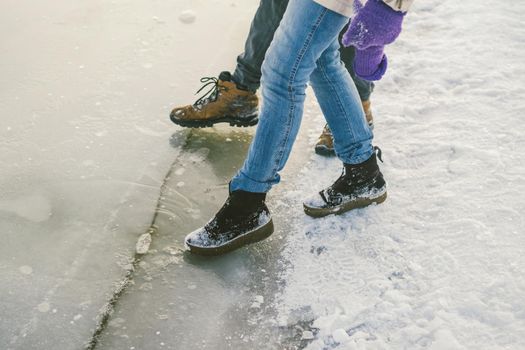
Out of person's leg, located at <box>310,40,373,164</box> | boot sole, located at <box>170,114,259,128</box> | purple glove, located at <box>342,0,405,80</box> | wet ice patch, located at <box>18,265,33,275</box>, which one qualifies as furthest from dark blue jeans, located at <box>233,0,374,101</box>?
wet ice patch, located at <box>18,265,33,275</box>

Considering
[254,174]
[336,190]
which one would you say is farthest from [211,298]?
[336,190]

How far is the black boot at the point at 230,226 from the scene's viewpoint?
69.8 inches

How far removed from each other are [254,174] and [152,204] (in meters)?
0.47

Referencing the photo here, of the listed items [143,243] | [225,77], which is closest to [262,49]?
[225,77]

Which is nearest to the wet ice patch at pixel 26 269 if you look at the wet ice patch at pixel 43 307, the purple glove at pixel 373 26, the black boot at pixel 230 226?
the wet ice patch at pixel 43 307

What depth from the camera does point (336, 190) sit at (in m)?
1.93

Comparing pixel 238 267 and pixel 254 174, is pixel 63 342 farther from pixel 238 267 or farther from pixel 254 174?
pixel 254 174

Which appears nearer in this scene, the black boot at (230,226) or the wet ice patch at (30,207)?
the black boot at (230,226)

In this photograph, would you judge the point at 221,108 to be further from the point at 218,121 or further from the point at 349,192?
the point at 349,192

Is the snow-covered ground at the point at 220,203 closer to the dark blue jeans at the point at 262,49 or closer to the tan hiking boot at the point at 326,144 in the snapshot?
the tan hiking boot at the point at 326,144

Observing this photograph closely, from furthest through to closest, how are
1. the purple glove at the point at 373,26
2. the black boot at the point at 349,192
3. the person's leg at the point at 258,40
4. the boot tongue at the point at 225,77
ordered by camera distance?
the boot tongue at the point at 225,77, the person's leg at the point at 258,40, the black boot at the point at 349,192, the purple glove at the point at 373,26

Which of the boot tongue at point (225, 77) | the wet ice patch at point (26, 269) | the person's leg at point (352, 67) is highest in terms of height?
the person's leg at point (352, 67)

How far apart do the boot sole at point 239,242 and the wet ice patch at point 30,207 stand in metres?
0.54

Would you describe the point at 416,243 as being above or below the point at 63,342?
above
